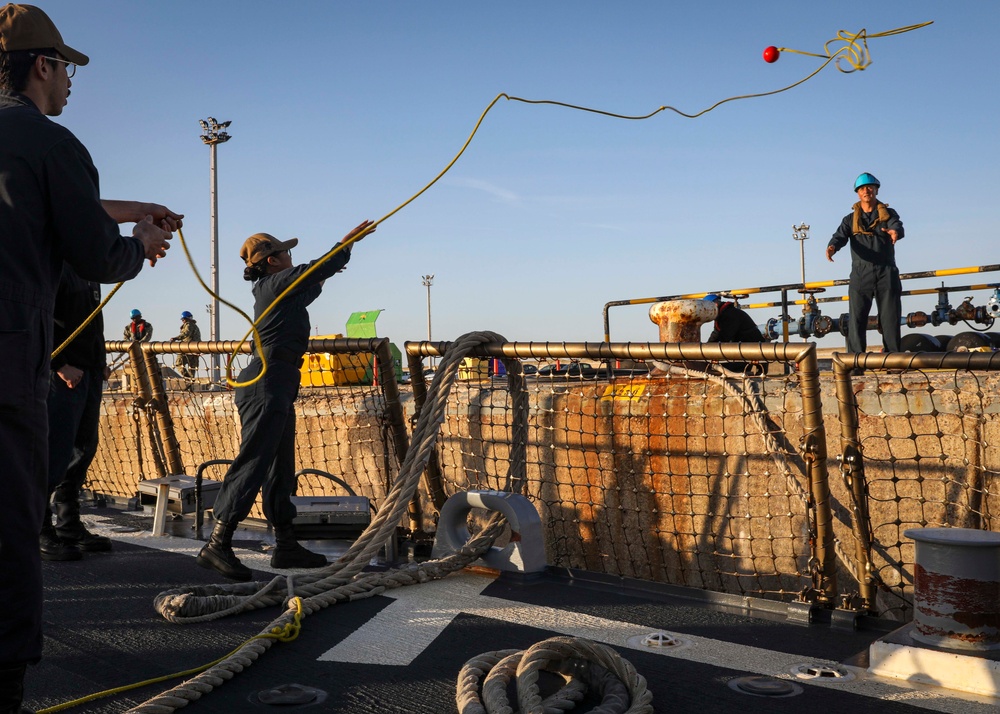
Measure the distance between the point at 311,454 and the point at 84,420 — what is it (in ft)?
5.97

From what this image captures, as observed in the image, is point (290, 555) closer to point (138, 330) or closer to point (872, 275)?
point (872, 275)

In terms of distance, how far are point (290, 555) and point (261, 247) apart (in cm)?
158

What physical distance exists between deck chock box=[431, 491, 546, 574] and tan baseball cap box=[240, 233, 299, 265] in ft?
5.21

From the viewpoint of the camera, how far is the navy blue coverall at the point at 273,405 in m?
4.21

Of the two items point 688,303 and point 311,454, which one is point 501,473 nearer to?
point 311,454

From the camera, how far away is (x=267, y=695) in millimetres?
2484

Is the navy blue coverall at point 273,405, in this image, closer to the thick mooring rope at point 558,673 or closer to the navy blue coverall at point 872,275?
the thick mooring rope at point 558,673

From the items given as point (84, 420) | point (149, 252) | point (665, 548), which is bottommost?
point (665, 548)

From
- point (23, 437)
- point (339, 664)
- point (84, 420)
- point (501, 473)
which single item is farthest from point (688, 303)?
point (23, 437)

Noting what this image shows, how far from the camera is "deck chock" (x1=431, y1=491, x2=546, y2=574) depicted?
386 cm

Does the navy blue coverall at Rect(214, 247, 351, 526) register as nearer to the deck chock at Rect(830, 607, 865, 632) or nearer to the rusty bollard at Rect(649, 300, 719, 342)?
the deck chock at Rect(830, 607, 865, 632)

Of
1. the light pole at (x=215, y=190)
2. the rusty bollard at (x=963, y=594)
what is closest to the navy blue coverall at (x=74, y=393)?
the rusty bollard at (x=963, y=594)

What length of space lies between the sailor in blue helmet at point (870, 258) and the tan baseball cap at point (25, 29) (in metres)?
7.34

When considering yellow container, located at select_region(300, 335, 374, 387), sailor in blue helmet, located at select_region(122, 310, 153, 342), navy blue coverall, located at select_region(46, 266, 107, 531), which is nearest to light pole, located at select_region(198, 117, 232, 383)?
sailor in blue helmet, located at select_region(122, 310, 153, 342)
